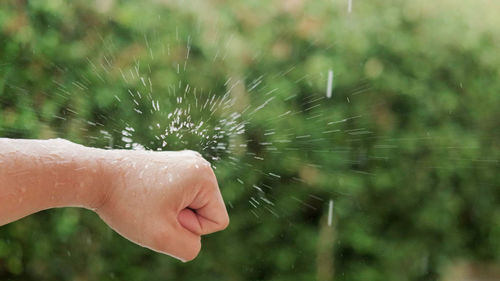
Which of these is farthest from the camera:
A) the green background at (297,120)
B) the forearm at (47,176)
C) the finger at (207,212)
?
the green background at (297,120)

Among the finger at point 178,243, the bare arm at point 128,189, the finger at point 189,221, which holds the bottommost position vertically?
the finger at point 178,243

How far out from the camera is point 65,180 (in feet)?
5.22

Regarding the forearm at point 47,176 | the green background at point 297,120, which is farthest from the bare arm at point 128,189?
the green background at point 297,120

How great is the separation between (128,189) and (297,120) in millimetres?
1976

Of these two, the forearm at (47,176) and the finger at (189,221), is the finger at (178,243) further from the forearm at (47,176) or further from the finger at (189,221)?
the forearm at (47,176)

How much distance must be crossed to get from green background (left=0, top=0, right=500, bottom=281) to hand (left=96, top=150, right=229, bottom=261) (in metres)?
1.65

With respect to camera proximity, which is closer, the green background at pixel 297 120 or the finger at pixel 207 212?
the finger at pixel 207 212

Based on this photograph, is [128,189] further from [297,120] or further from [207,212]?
[297,120]

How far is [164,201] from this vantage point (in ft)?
5.16

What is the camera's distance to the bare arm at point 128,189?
1541mm

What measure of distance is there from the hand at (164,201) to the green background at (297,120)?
165 centimetres

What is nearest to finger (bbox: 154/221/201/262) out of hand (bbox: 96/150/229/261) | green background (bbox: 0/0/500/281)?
hand (bbox: 96/150/229/261)

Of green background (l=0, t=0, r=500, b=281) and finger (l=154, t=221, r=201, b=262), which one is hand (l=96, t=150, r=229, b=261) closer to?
finger (l=154, t=221, r=201, b=262)

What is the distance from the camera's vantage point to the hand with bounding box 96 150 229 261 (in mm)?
1576
